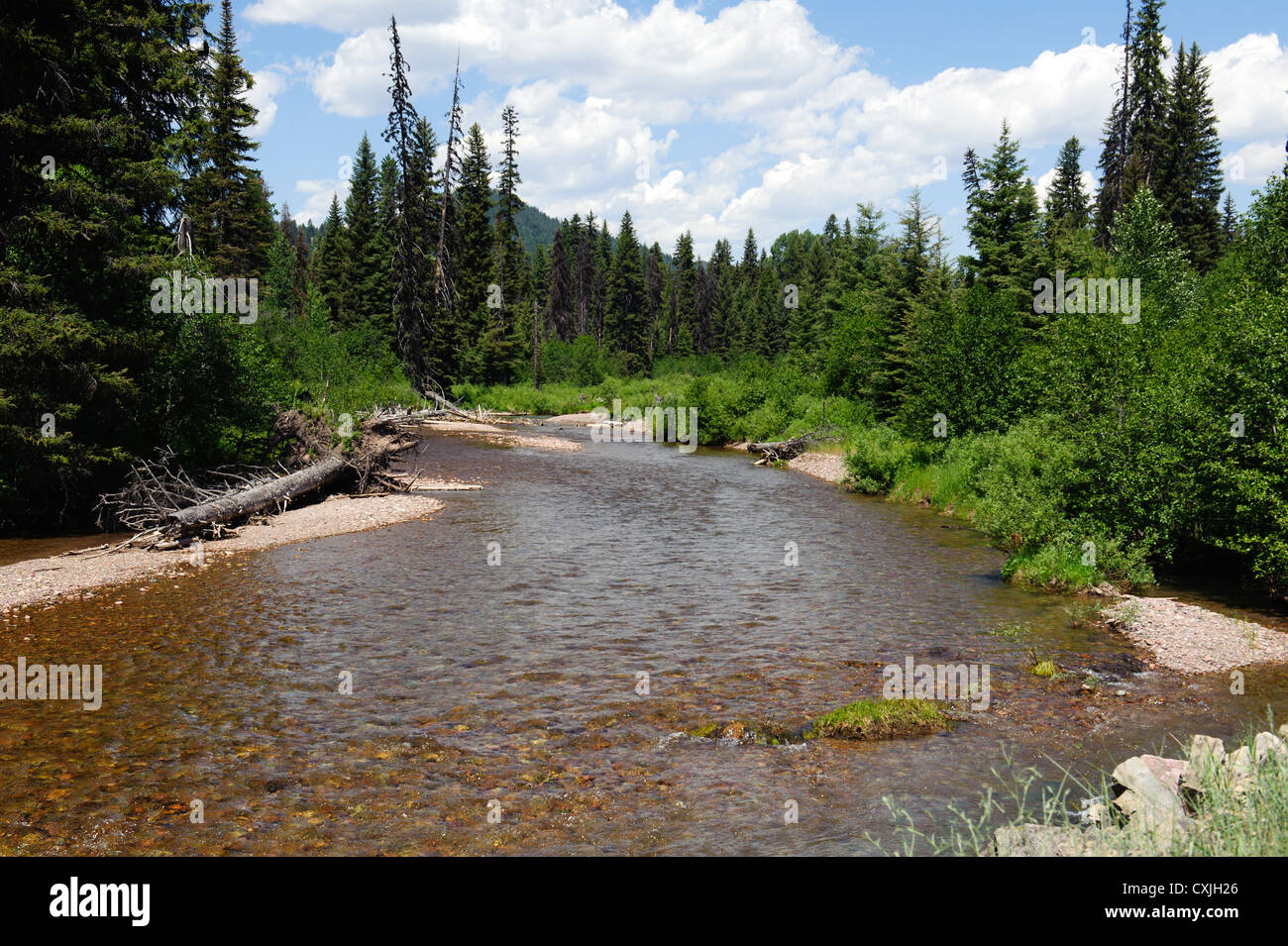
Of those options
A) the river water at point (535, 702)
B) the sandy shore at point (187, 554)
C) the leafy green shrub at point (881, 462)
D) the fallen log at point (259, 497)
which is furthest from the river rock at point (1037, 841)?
the leafy green shrub at point (881, 462)

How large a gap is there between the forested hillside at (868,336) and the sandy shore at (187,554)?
8.97 ft

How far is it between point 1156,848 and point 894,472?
27.0m

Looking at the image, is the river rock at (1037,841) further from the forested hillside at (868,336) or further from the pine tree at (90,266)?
the pine tree at (90,266)

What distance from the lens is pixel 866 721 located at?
10.4m

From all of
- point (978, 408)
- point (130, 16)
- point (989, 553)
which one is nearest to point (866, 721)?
point (989, 553)

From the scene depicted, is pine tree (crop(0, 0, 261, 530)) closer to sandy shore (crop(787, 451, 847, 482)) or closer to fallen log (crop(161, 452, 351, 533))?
fallen log (crop(161, 452, 351, 533))

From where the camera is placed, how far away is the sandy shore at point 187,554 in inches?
621

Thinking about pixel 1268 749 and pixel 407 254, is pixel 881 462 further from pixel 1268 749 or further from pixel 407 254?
pixel 407 254

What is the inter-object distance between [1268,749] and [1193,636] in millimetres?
7766

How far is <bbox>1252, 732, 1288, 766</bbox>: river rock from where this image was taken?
23.0 feet

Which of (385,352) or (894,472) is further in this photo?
(385,352)

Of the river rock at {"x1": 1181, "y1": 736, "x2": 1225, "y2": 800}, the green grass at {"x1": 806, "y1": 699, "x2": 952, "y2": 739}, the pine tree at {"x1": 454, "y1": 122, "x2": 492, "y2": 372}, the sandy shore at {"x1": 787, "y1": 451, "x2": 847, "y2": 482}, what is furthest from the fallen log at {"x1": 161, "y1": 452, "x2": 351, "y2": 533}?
the pine tree at {"x1": 454, "y1": 122, "x2": 492, "y2": 372}

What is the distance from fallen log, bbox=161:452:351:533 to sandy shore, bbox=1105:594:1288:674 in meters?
20.9
